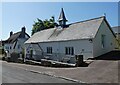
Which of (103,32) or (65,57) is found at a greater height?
(103,32)

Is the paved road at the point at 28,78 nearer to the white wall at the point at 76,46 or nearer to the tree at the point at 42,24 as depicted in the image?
the white wall at the point at 76,46

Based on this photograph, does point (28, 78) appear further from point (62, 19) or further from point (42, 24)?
point (42, 24)

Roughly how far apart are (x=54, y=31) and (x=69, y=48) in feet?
31.1

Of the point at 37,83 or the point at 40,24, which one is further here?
the point at 40,24

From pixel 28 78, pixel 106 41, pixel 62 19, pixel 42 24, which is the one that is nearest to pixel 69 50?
pixel 106 41

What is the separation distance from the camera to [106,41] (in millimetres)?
29969

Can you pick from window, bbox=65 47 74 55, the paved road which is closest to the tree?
window, bbox=65 47 74 55

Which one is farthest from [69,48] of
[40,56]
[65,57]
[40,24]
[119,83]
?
[40,24]

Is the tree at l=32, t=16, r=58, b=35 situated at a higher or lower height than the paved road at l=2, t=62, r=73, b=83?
higher

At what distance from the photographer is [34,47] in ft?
138

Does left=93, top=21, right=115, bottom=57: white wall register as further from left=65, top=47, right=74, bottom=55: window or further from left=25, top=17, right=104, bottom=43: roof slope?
left=65, top=47, right=74, bottom=55: window

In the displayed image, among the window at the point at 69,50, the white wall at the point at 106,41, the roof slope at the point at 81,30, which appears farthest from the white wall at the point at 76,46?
the white wall at the point at 106,41

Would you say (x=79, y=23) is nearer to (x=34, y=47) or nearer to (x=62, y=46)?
(x=62, y=46)

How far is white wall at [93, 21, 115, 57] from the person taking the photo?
27672 mm
